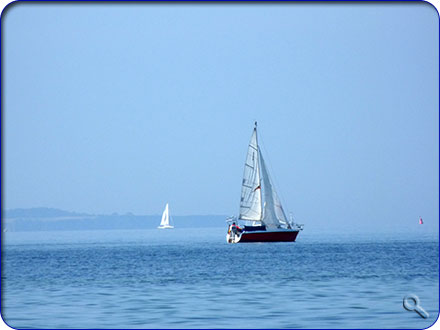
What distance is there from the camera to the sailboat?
338 ft

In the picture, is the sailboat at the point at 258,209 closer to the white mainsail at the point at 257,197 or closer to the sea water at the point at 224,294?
the white mainsail at the point at 257,197

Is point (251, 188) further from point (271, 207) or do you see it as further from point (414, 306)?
point (414, 306)

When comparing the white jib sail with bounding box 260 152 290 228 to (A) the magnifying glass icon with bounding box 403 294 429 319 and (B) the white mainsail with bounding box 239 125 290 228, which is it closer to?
(B) the white mainsail with bounding box 239 125 290 228

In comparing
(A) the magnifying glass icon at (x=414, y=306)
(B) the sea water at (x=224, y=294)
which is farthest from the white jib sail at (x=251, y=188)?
(A) the magnifying glass icon at (x=414, y=306)

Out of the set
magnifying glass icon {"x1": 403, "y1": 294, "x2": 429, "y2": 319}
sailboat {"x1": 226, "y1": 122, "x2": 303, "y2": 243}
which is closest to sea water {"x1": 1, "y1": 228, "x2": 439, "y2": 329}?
magnifying glass icon {"x1": 403, "y1": 294, "x2": 429, "y2": 319}

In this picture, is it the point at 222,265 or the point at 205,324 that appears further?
the point at 222,265

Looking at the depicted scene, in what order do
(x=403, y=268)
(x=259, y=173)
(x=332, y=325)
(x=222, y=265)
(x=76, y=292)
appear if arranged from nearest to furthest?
(x=332, y=325)
(x=76, y=292)
(x=403, y=268)
(x=222, y=265)
(x=259, y=173)

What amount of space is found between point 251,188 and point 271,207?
4035mm

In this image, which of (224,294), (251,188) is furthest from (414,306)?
(251,188)

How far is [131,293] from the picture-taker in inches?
1676

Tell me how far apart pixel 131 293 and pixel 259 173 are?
63.6m

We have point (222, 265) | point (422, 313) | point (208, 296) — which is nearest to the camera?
point (422, 313)

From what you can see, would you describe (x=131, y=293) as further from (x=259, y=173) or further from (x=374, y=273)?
(x=259, y=173)

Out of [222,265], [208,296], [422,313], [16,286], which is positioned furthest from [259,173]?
[422,313]
